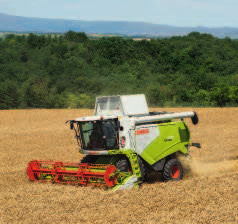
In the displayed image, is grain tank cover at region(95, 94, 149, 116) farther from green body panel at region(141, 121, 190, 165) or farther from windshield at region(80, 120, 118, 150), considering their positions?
green body panel at region(141, 121, 190, 165)

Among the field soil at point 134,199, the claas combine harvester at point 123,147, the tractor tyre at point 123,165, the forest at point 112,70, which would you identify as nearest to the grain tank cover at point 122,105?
the claas combine harvester at point 123,147

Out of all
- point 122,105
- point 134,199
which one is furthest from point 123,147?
point 134,199

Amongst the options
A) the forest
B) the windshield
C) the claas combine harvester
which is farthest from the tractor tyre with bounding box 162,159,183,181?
the forest

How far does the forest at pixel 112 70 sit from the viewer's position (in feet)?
156

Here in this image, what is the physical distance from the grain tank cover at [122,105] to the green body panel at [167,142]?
917 mm

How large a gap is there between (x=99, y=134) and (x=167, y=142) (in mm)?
1914

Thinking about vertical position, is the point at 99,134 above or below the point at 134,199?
above

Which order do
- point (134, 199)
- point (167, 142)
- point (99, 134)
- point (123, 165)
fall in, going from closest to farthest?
point (134, 199) < point (123, 165) < point (99, 134) < point (167, 142)

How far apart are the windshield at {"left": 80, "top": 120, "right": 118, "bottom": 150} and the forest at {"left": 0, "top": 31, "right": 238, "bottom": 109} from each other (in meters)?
31.7

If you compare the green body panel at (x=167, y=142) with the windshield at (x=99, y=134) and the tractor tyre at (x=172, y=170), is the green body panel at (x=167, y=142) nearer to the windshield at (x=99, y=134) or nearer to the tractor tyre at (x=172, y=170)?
the tractor tyre at (x=172, y=170)

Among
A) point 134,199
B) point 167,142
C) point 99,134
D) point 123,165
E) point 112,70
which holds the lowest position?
point 112,70

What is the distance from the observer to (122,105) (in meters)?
12.1

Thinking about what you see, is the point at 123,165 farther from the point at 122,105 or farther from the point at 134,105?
the point at 134,105

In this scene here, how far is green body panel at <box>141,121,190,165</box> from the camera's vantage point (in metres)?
11.6
